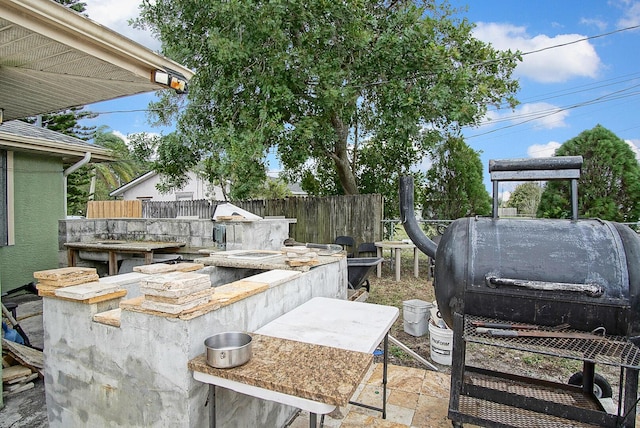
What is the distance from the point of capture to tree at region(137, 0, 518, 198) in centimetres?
624

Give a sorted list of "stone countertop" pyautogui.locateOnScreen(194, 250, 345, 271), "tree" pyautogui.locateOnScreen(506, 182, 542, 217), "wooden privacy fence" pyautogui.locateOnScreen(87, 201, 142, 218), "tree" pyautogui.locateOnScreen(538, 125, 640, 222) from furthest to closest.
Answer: "tree" pyautogui.locateOnScreen(506, 182, 542, 217), "wooden privacy fence" pyautogui.locateOnScreen(87, 201, 142, 218), "tree" pyautogui.locateOnScreen(538, 125, 640, 222), "stone countertop" pyautogui.locateOnScreen(194, 250, 345, 271)

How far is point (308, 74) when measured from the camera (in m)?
6.61

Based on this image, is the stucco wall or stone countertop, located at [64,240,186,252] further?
the stucco wall

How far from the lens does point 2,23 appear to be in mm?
1911

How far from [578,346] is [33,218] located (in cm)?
701

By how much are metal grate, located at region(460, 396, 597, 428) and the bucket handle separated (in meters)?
0.80

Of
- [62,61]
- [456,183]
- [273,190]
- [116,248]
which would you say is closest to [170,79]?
[62,61]

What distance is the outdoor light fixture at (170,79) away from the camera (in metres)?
2.73

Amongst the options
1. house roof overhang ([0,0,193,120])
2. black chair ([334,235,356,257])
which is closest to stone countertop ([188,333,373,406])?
house roof overhang ([0,0,193,120])

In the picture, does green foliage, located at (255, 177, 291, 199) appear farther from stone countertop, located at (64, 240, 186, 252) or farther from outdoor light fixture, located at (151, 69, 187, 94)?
outdoor light fixture, located at (151, 69, 187, 94)

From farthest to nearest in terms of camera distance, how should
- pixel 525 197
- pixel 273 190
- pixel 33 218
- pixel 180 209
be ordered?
pixel 525 197, pixel 273 190, pixel 180 209, pixel 33 218

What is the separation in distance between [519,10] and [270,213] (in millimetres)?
7693

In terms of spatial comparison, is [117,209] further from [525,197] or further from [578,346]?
[525,197]

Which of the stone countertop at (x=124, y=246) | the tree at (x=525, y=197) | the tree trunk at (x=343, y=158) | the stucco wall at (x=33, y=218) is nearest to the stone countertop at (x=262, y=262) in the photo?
the stone countertop at (x=124, y=246)
